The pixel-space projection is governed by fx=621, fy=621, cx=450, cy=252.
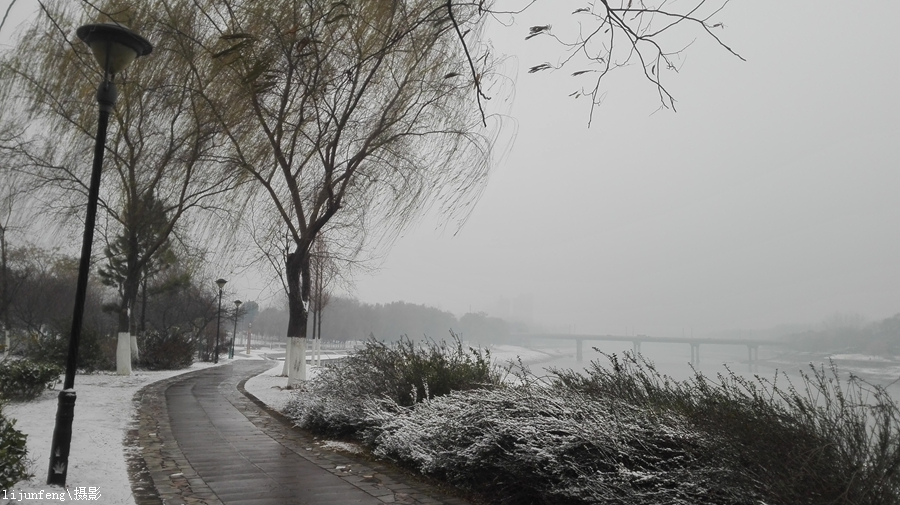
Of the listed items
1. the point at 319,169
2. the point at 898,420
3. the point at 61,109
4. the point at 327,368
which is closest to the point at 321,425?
the point at 327,368

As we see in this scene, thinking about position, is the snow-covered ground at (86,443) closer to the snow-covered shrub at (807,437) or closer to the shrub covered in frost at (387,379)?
the shrub covered in frost at (387,379)

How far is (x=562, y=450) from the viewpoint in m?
4.63

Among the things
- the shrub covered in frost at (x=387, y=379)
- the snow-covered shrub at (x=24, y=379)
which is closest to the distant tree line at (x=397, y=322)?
the shrub covered in frost at (x=387, y=379)

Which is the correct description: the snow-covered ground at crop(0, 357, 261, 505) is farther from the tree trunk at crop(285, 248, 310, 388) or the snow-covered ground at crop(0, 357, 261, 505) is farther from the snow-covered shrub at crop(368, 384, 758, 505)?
the tree trunk at crop(285, 248, 310, 388)

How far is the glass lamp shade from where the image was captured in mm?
5578

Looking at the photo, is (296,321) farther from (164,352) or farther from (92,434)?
(164,352)

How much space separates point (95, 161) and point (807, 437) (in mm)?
6020

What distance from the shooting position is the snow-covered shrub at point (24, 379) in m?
9.88

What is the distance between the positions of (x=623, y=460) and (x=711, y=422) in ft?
2.18

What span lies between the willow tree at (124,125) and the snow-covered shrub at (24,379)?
156 inches

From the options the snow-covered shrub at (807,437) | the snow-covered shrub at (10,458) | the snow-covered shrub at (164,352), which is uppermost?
the snow-covered shrub at (807,437)

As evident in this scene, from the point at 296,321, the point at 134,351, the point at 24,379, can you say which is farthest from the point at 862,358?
the point at 134,351

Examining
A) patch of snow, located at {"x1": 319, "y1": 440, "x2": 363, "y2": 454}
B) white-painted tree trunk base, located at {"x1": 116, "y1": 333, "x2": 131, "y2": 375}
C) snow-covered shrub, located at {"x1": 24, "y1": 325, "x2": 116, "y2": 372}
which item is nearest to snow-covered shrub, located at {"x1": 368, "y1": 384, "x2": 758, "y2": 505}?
patch of snow, located at {"x1": 319, "y1": 440, "x2": 363, "y2": 454}

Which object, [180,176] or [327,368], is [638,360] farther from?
[180,176]
